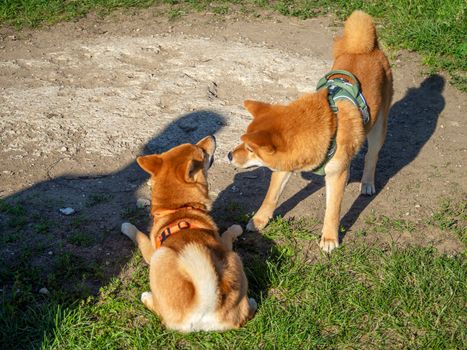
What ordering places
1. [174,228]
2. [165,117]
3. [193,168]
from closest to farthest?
[174,228] → [193,168] → [165,117]

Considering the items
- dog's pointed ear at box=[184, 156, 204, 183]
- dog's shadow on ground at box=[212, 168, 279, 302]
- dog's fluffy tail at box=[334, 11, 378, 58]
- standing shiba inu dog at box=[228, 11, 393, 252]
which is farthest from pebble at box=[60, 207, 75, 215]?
dog's fluffy tail at box=[334, 11, 378, 58]

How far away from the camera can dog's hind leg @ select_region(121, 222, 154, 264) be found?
14.4ft

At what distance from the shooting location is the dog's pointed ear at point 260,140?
4.11 metres

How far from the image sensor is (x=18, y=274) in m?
4.11

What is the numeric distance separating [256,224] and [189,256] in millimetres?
1542

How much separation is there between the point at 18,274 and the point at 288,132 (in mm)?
2152

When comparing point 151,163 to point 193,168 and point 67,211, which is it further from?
point 67,211

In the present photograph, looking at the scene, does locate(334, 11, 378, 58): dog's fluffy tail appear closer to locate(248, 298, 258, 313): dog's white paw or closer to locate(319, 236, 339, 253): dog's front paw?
locate(319, 236, 339, 253): dog's front paw

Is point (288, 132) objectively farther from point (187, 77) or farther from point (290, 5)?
point (290, 5)

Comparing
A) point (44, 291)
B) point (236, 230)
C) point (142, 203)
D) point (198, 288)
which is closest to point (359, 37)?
point (236, 230)

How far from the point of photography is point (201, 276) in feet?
11.0

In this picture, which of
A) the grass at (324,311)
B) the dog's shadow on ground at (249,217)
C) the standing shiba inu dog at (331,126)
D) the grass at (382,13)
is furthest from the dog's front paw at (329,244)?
the grass at (382,13)

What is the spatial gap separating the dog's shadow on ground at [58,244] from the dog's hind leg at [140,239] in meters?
0.07

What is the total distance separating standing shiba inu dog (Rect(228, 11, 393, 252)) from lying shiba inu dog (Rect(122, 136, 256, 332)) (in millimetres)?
452
